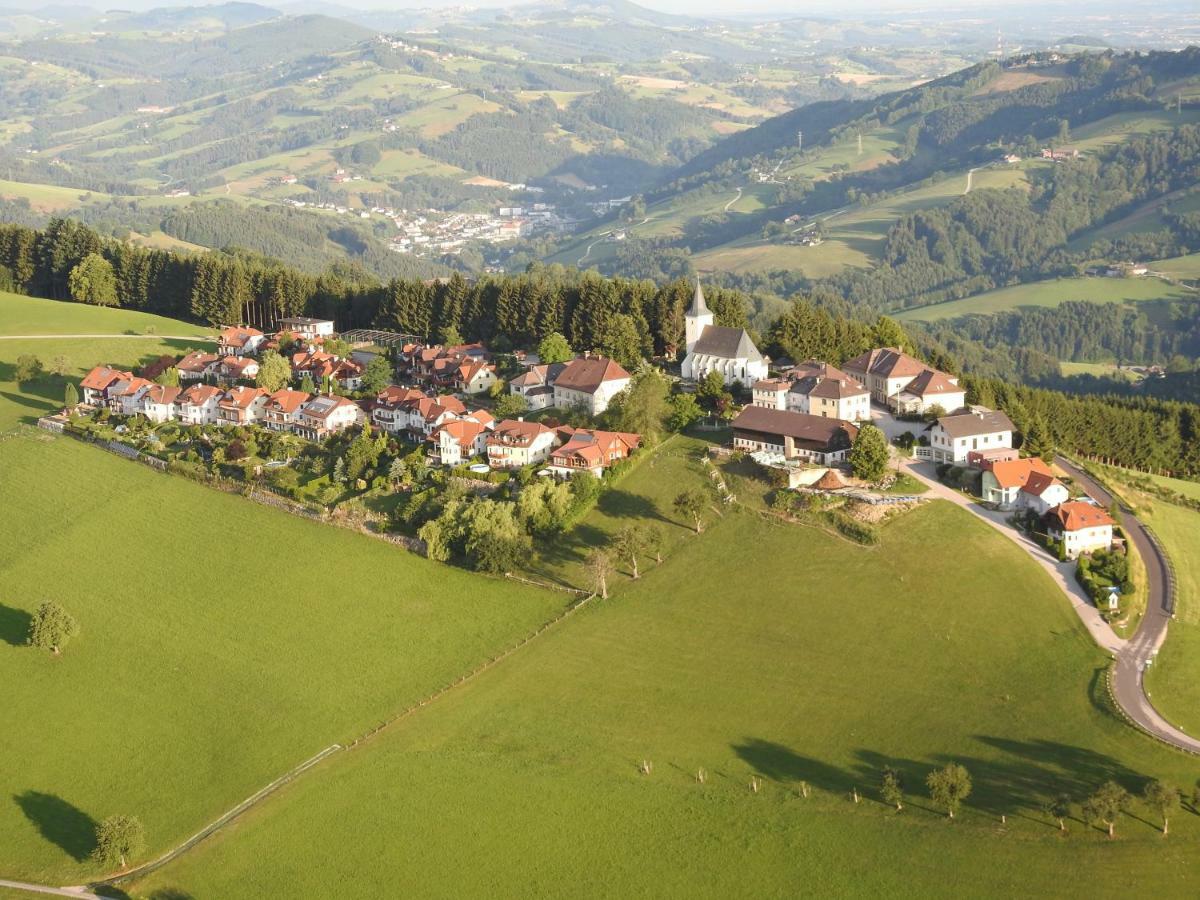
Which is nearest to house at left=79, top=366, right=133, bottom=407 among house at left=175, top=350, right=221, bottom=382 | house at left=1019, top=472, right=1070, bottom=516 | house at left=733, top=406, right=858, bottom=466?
house at left=175, top=350, right=221, bottom=382

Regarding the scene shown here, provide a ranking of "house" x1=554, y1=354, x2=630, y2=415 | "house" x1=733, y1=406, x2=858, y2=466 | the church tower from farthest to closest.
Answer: the church tower, "house" x1=554, y1=354, x2=630, y2=415, "house" x1=733, y1=406, x2=858, y2=466

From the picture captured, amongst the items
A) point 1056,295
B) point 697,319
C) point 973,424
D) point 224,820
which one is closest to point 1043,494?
point 973,424

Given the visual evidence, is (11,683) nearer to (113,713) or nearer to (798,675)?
(113,713)

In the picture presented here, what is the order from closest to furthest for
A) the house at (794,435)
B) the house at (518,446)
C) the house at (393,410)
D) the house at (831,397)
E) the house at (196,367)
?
the house at (794,435) → the house at (518,446) → the house at (831,397) → the house at (393,410) → the house at (196,367)

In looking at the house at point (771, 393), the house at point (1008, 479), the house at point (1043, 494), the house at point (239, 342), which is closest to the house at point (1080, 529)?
the house at point (1043, 494)

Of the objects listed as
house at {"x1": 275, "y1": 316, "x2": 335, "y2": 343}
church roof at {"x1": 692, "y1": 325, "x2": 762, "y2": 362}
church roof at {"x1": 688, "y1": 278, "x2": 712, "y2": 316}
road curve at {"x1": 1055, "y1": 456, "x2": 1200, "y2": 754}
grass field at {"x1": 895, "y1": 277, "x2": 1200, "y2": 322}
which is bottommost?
grass field at {"x1": 895, "y1": 277, "x2": 1200, "y2": 322}

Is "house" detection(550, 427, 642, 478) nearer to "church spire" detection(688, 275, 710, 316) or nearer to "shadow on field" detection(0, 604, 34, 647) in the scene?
"church spire" detection(688, 275, 710, 316)

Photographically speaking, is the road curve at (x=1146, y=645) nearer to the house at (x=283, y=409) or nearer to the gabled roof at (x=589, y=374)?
the gabled roof at (x=589, y=374)

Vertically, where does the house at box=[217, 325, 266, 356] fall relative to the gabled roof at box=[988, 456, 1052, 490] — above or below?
below
